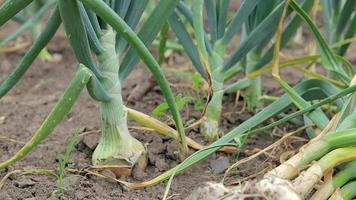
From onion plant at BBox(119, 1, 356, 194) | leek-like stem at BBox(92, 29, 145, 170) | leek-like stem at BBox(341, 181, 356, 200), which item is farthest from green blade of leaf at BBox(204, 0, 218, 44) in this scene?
leek-like stem at BBox(341, 181, 356, 200)

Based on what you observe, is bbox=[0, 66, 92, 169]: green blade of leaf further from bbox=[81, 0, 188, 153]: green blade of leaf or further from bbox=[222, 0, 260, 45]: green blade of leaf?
bbox=[222, 0, 260, 45]: green blade of leaf

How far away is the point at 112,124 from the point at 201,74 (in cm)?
33

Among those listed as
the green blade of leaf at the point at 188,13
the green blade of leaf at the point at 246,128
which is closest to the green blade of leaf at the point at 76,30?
the green blade of leaf at the point at 246,128

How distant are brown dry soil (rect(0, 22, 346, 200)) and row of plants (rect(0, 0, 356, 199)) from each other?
42 millimetres

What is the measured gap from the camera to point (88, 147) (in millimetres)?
1664

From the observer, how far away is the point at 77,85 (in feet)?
4.15

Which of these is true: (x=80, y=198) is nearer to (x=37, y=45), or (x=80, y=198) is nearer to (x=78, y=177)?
(x=78, y=177)

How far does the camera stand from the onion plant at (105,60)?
1.25 meters

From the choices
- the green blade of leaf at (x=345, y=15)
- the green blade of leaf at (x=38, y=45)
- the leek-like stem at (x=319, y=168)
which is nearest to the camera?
the leek-like stem at (x=319, y=168)

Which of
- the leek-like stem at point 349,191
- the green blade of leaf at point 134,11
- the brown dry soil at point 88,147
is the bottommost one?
the brown dry soil at point 88,147

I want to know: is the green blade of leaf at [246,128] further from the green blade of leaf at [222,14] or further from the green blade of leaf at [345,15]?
the green blade of leaf at [345,15]

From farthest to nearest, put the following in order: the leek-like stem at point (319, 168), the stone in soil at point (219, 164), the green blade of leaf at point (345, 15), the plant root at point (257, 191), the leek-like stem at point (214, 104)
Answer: the green blade of leaf at point (345, 15) → the leek-like stem at point (214, 104) → the stone in soil at point (219, 164) → the leek-like stem at point (319, 168) → the plant root at point (257, 191)

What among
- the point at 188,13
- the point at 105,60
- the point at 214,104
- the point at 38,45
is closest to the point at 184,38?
the point at 188,13

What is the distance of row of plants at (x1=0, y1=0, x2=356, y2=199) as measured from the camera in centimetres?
128
